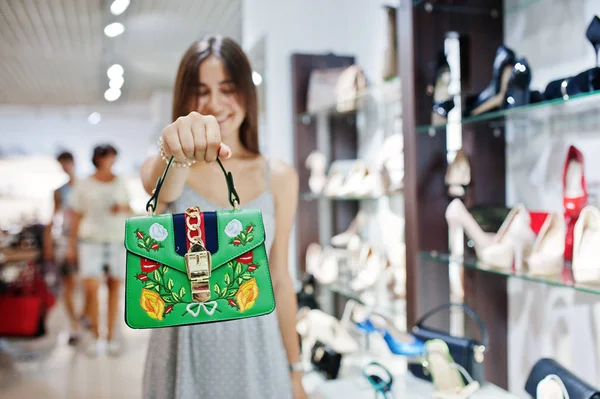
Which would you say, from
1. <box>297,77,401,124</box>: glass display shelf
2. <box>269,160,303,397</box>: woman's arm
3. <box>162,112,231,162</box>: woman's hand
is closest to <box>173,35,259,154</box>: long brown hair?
<box>269,160,303,397</box>: woman's arm

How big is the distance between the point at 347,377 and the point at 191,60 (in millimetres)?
1477

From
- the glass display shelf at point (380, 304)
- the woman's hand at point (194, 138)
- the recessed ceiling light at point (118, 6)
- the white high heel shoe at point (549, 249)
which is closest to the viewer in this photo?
the woman's hand at point (194, 138)

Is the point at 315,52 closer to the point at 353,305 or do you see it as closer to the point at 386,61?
the point at 386,61

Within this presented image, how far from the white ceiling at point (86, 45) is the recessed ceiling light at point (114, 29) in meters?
0.01

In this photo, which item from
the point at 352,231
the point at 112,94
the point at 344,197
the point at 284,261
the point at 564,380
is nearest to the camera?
the point at 284,261

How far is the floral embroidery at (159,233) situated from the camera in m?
0.92

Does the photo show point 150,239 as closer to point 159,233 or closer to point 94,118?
point 159,233

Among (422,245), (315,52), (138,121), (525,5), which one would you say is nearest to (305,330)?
(422,245)

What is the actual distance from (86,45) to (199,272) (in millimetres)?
1337

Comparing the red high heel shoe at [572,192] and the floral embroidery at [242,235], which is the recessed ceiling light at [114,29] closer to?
the floral embroidery at [242,235]

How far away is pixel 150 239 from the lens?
3.03 ft

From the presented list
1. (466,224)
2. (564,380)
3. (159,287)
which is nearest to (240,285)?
(159,287)

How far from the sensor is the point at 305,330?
2564mm

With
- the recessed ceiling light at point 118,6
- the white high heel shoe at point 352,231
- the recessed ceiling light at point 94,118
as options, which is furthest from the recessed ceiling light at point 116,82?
the white high heel shoe at point 352,231
